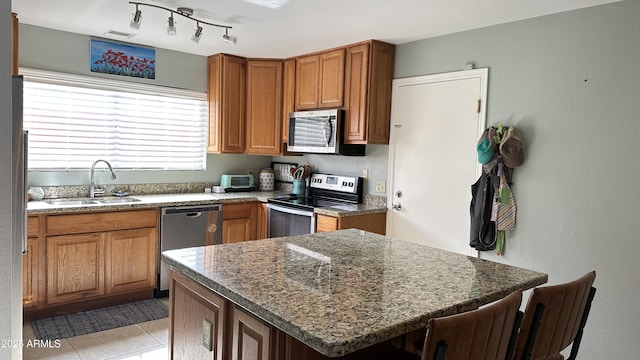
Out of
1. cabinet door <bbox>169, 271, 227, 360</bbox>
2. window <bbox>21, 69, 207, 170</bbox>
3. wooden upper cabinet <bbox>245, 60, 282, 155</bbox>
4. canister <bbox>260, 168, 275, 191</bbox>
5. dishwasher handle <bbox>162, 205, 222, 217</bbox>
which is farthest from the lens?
canister <bbox>260, 168, 275, 191</bbox>

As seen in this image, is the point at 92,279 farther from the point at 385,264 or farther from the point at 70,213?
the point at 385,264

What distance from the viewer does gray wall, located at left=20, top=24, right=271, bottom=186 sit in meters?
3.73

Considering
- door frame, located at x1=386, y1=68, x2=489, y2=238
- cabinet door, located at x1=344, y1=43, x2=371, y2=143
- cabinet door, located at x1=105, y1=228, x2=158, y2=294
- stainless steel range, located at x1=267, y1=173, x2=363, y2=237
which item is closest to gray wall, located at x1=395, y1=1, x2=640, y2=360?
door frame, located at x1=386, y1=68, x2=489, y2=238

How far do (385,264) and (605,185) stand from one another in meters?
1.65

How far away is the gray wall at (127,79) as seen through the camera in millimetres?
3727

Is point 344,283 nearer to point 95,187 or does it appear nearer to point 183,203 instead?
point 183,203

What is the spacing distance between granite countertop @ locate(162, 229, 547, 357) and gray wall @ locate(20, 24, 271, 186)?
2.50 m

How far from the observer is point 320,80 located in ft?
13.9

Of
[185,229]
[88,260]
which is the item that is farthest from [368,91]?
[88,260]

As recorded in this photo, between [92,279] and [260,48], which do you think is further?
[260,48]

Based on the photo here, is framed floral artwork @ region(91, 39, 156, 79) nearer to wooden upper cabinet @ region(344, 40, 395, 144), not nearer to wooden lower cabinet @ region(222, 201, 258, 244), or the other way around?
wooden lower cabinet @ region(222, 201, 258, 244)

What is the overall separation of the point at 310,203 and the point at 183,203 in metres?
1.15

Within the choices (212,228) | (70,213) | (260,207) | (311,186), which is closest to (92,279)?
(70,213)

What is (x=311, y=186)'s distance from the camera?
477 cm
